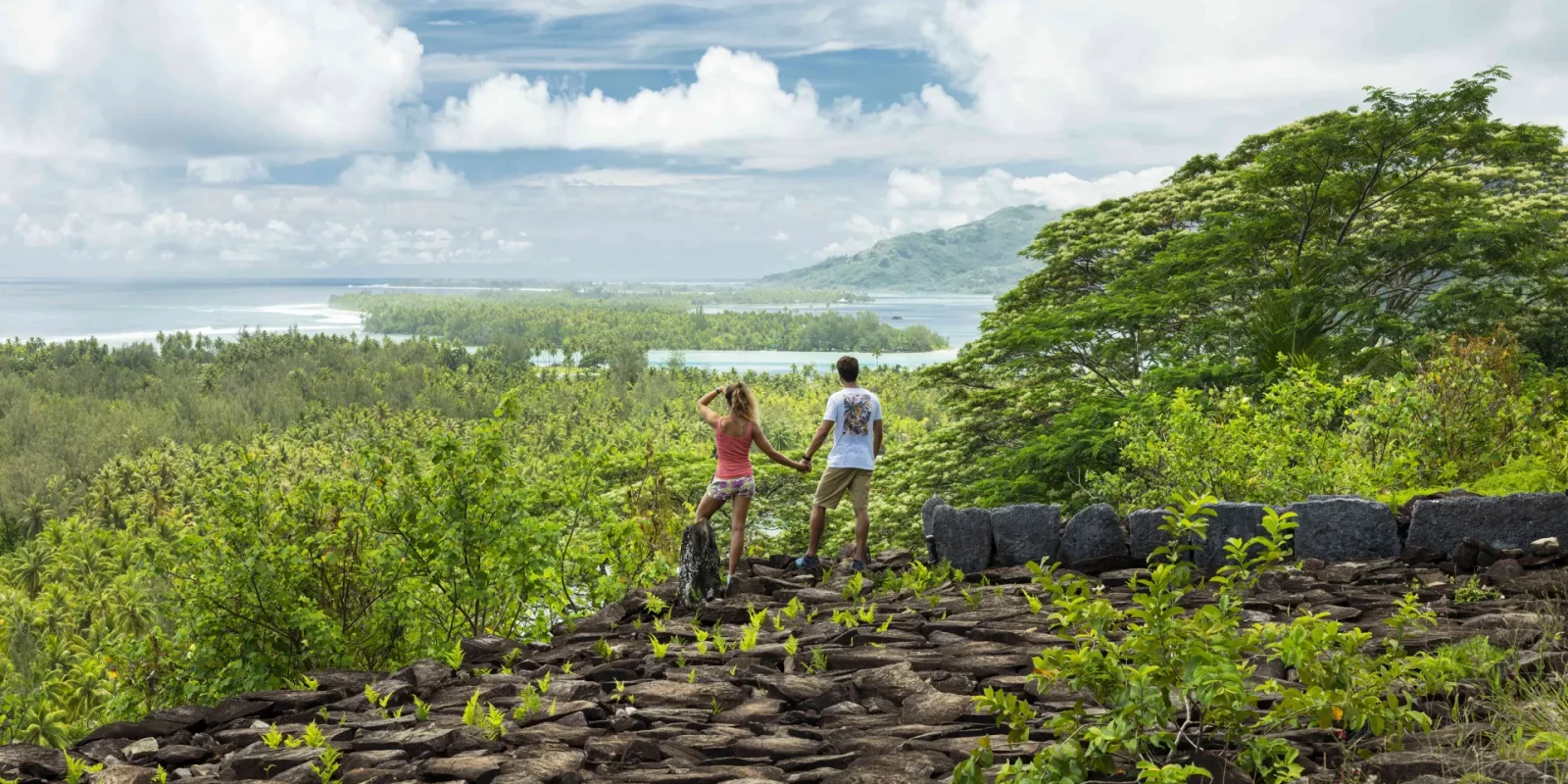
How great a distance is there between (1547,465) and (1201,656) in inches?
263

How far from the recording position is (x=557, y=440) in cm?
7906

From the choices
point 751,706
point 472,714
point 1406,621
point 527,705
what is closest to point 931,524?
point 751,706

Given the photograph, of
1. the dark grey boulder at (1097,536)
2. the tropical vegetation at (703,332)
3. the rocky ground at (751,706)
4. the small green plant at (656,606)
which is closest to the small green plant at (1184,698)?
the rocky ground at (751,706)

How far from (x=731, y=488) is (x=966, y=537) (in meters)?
1.76

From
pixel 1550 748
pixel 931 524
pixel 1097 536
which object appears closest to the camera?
pixel 1550 748

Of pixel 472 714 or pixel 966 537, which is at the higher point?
pixel 966 537

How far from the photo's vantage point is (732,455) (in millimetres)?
8789

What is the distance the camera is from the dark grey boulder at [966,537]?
873 cm

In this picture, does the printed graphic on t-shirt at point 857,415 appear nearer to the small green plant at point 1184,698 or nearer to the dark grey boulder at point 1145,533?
the dark grey boulder at point 1145,533

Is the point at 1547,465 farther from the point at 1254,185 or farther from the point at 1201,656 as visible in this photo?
the point at 1254,185

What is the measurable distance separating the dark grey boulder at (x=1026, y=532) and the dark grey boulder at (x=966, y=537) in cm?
8

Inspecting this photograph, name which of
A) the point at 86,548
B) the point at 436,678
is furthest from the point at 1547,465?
the point at 86,548

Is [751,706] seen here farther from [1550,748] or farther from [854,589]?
[1550,748]

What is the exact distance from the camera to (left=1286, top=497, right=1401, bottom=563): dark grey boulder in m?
7.67
